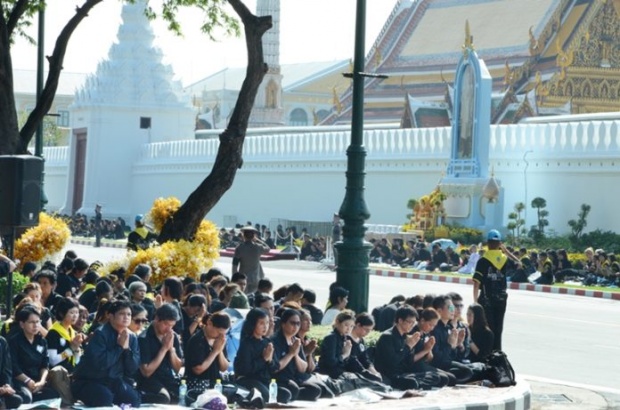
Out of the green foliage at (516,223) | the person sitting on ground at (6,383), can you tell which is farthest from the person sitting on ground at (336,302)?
the green foliage at (516,223)

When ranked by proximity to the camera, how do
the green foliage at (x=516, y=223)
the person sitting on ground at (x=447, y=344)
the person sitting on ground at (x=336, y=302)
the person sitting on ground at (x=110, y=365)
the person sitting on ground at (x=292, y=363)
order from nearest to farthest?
the person sitting on ground at (x=110, y=365) → the person sitting on ground at (x=292, y=363) → the person sitting on ground at (x=447, y=344) → the person sitting on ground at (x=336, y=302) → the green foliage at (x=516, y=223)

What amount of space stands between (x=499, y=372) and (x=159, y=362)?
10.6 ft

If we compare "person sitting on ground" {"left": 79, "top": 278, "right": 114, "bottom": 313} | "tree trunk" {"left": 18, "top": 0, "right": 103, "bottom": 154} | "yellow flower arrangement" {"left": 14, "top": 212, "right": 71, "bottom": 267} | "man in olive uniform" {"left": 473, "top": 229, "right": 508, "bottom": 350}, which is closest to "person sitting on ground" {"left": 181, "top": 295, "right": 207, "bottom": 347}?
"person sitting on ground" {"left": 79, "top": 278, "right": 114, "bottom": 313}

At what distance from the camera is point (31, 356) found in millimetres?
9859

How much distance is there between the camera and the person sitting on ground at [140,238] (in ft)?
60.9

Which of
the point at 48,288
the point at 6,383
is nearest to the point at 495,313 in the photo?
the point at 48,288

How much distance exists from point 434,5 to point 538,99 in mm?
15729

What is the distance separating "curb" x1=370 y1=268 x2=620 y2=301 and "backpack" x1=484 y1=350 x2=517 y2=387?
1459 cm

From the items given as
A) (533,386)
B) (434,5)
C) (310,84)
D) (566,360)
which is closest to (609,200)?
(566,360)

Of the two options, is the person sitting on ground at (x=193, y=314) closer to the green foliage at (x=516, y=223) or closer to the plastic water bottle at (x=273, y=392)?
the plastic water bottle at (x=273, y=392)

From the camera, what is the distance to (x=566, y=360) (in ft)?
50.1

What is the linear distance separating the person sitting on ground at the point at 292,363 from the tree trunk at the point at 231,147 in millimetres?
5457

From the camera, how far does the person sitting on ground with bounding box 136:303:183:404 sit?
394 inches

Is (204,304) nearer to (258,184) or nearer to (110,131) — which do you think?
(258,184)
